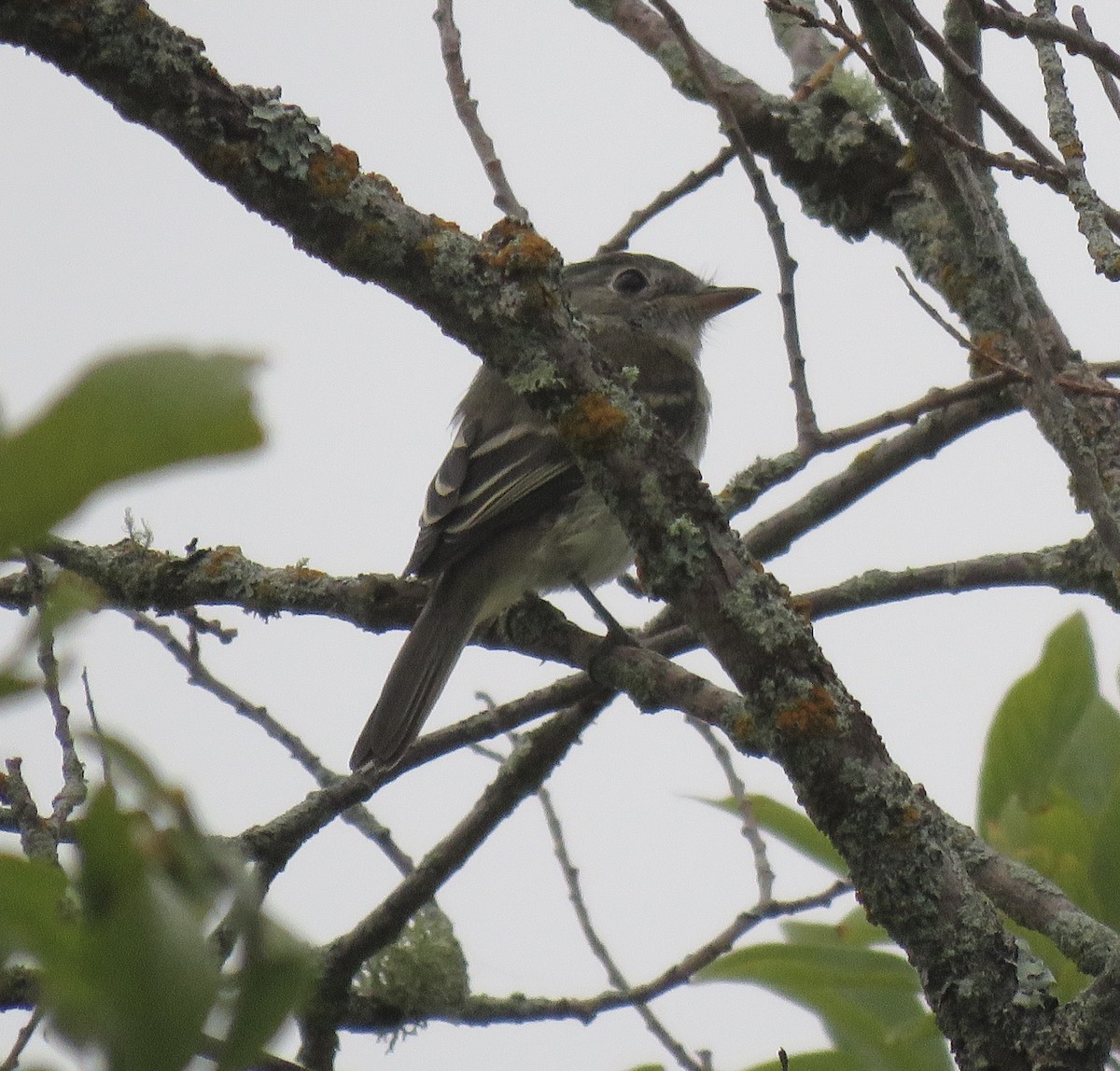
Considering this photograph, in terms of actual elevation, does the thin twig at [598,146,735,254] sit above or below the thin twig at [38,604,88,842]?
above

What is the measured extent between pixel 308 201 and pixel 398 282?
178 millimetres

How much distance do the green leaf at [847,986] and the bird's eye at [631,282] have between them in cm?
400

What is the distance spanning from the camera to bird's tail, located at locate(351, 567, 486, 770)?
3.99m

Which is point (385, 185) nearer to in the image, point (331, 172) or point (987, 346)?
point (331, 172)

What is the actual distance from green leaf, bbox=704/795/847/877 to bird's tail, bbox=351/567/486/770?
944mm

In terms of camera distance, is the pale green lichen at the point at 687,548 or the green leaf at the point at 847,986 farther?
the green leaf at the point at 847,986

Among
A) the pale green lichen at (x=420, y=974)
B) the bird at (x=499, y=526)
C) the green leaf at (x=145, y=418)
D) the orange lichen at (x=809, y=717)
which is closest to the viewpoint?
the green leaf at (x=145, y=418)

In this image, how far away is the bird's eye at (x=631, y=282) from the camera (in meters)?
6.66

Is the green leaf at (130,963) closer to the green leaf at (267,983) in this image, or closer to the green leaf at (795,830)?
the green leaf at (267,983)

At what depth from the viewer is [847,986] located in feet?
10.1

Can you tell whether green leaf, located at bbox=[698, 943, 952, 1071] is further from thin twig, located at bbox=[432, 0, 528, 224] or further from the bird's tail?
thin twig, located at bbox=[432, 0, 528, 224]

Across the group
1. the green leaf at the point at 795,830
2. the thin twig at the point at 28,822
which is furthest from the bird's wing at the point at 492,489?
the thin twig at the point at 28,822

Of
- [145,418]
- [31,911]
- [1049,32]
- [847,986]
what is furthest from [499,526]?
[145,418]

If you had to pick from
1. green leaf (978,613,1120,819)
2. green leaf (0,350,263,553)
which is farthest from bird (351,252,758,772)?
green leaf (0,350,263,553)
